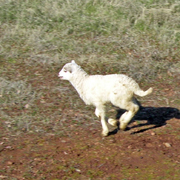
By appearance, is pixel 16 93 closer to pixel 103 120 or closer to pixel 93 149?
pixel 103 120

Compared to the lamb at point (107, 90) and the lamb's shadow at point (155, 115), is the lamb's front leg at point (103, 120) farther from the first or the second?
the lamb's shadow at point (155, 115)

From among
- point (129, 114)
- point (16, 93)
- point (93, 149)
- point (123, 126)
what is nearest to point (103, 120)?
point (123, 126)

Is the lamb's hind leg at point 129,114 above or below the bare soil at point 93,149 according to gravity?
above

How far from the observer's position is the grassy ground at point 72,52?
632cm

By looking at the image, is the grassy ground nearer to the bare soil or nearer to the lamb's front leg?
the bare soil

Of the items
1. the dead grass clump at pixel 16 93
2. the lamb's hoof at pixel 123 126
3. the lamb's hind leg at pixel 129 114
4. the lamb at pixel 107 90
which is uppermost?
the lamb at pixel 107 90

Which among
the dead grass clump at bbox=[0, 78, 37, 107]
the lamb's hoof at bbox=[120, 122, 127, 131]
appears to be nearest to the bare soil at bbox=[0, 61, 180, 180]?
the lamb's hoof at bbox=[120, 122, 127, 131]

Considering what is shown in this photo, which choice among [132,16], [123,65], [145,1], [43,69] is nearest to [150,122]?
[123,65]

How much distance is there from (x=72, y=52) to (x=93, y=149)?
3767 millimetres

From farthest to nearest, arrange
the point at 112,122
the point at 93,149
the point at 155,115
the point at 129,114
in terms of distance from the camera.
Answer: the point at 155,115, the point at 112,122, the point at 129,114, the point at 93,149

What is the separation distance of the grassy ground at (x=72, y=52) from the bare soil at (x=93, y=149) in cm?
6

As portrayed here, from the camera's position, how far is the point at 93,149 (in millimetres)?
5109

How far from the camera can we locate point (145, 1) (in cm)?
1013

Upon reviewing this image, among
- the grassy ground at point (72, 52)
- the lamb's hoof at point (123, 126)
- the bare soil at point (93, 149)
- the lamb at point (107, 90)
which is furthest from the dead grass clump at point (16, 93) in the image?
the lamb's hoof at point (123, 126)
